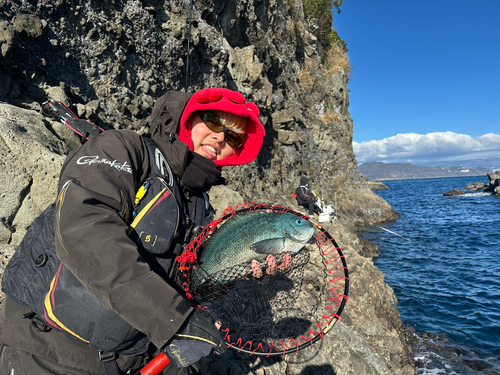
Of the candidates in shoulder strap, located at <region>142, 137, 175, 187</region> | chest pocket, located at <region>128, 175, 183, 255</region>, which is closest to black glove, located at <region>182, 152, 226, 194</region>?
shoulder strap, located at <region>142, 137, 175, 187</region>

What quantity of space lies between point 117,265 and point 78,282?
0.49m

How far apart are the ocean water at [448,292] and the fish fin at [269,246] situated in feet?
24.1

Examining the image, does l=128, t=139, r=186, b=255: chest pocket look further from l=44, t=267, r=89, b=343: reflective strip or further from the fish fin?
the fish fin

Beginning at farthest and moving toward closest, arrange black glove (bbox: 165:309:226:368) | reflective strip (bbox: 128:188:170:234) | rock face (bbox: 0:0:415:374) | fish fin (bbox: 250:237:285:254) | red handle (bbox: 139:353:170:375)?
rock face (bbox: 0:0:415:374) < fish fin (bbox: 250:237:285:254) < red handle (bbox: 139:353:170:375) < reflective strip (bbox: 128:188:170:234) < black glove (bbox: 165:309:226:368)

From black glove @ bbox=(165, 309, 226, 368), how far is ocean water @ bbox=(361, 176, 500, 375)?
8.05 meters

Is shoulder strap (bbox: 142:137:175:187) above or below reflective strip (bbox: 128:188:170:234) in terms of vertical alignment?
above

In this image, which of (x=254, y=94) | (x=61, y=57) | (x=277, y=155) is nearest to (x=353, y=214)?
(x=277, y=155)

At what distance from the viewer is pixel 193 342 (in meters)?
1.45

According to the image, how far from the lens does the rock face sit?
11.8ft

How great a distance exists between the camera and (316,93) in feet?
89.6

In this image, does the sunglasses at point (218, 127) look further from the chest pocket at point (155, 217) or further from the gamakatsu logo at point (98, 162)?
the gamakatsu logo at point (98, 162)

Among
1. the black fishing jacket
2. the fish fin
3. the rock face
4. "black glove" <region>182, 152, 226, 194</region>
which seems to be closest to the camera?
the black fishing jacket

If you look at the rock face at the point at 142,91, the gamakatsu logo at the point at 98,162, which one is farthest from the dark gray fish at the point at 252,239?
the rock face at the point at 142,91

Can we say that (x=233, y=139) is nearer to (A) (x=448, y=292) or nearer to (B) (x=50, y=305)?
(B) (x=50, y=305)
